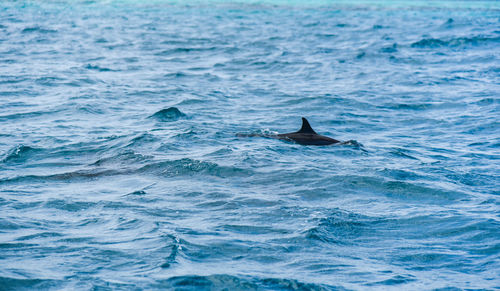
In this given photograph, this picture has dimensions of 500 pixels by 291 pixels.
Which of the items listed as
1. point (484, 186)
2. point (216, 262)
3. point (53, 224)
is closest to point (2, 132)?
point (53, 224)

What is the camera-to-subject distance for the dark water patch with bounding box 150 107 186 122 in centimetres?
1567

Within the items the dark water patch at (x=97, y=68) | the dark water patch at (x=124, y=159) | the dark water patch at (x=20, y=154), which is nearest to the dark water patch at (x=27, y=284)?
the dark water patch at (x=124, y=159)

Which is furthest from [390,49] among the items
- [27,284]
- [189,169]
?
[27,284]

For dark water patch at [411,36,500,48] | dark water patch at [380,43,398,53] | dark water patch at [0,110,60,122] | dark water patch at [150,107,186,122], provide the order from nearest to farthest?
1. dark water patch at [0,110,60,122]
2. dark water patch at [150,107,186,122]
3. dark water patch at [380,43,398,53]
4. dark water patch at [411,36,500,48]

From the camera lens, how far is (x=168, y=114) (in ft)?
52.5

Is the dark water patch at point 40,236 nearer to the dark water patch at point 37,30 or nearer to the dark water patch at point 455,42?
the dark water patch at point 455,42

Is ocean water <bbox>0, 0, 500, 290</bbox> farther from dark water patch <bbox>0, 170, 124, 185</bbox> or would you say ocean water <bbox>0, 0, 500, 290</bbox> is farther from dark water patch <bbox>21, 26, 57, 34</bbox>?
dark water patch <bbox>21, 26, 57, 34</bbox>

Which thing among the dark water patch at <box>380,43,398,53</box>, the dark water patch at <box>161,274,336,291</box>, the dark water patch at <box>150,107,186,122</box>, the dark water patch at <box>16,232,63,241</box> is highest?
the dark water patch at <box>161,274,336,291</box>

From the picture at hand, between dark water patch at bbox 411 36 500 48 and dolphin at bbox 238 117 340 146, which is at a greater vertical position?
dolphin at bbox 238 117 340 146

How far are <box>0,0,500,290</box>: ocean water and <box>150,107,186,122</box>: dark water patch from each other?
51 millimetres

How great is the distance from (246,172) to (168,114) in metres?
5.37

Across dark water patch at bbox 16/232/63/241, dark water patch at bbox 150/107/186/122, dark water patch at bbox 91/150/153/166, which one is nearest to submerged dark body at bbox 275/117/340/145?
dark water patch at bbox 91/150/153/166

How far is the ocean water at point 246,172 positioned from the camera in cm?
735

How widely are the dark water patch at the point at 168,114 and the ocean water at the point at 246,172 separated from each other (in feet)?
0.17
